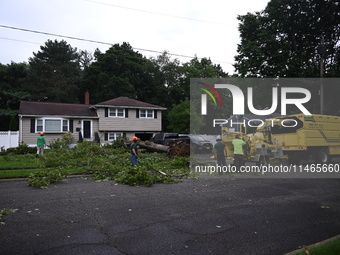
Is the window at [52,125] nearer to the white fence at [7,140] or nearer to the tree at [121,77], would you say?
the white fence at [7,140]

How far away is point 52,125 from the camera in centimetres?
2675

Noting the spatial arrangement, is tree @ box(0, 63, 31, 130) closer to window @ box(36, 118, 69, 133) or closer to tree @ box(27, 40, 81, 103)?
tree @ box(27, 40, 81, 103)

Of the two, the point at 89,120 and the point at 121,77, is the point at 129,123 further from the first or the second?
the point at 121,77

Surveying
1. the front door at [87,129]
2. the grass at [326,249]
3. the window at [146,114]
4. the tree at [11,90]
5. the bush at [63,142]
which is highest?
the tree at [11,90]

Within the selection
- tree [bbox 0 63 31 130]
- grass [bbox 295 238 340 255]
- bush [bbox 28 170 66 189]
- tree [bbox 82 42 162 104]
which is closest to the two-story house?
tree [bbox 0 63 31 130]

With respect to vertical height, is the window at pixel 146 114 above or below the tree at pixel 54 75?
below

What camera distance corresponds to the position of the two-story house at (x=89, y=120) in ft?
84.7

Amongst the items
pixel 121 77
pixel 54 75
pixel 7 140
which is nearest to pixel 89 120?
pixel 7 140

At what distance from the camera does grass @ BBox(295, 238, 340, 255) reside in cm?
399

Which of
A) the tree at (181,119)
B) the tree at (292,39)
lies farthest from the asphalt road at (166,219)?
the tree at (181,119)

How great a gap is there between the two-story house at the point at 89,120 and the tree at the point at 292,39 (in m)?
12.6

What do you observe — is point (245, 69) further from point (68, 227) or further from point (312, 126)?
point (68, 227)

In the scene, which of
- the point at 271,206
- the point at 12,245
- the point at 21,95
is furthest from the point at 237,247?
the point at 21,95

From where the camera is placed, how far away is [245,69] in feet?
83.4
